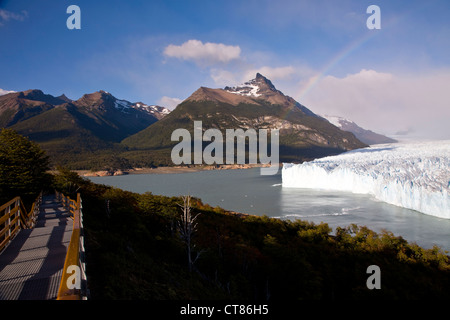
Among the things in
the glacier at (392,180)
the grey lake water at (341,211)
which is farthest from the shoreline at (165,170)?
the grey lake water at (341,211)

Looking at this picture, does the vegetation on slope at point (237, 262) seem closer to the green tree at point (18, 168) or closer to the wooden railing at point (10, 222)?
the wooden railing at point (10, 222)

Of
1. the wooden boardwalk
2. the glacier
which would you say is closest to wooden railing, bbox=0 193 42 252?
the wooden boardwalk

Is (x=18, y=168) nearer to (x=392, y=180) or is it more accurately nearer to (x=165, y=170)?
(x=392, y=180)

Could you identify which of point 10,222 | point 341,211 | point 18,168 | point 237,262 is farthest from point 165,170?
point 10,222

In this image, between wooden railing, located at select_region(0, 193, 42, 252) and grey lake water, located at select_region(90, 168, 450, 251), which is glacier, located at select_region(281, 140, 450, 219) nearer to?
grey lake water, located at select_region(90, 168, 450, 251)

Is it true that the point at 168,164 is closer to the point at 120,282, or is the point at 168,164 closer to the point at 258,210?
the point at 258,210
